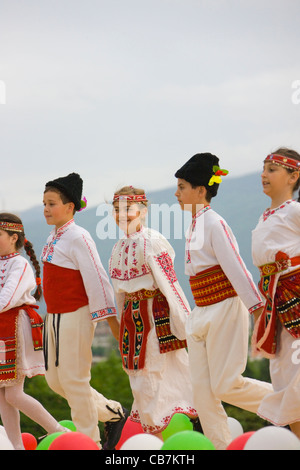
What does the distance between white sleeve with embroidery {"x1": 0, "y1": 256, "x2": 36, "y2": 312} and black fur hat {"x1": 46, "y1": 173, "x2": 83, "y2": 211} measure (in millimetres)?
547

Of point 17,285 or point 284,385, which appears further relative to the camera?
point 17,285

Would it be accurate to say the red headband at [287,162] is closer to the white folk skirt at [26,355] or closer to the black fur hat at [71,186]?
the black fur hat at [71,186]

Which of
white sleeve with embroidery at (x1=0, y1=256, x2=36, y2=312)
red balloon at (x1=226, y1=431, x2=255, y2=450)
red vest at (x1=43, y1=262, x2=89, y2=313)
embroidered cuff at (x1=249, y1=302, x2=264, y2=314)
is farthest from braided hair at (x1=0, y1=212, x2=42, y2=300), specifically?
red balloon at (x1=226, y1=431, x2=255, y2=450)

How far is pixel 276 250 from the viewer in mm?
3807

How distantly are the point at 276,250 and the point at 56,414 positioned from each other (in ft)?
43.5

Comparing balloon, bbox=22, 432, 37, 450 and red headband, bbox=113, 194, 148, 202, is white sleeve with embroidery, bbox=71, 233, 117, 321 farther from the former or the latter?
balloon, bbox=22, 432, 37, 450

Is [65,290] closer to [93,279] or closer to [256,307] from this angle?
[93,279]

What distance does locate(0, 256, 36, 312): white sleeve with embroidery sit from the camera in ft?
15.9

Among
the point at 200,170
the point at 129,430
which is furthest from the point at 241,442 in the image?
the point at 129,430

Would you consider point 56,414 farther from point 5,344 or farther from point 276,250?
point 276,250

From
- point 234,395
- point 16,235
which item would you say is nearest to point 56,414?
point 16,235

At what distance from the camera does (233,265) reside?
4.04 m

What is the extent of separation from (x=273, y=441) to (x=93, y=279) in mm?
1921

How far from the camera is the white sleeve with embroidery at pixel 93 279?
4.61 m
